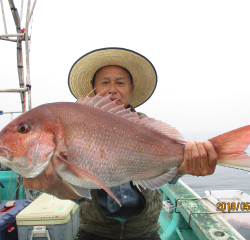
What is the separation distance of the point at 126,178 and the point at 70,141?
0.59 m

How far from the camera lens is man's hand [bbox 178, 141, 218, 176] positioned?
1591 mm

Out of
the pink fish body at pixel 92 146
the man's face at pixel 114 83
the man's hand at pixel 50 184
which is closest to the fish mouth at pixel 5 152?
the pink fish body at pixel 92 146

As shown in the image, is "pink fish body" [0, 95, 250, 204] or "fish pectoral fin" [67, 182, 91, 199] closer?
"pink fish body" [0, 95, 250, 204]

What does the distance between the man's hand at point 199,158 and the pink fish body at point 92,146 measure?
0.18 ft

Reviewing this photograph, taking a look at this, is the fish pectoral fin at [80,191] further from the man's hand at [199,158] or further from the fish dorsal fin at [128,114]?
the man's hand at [199,158]

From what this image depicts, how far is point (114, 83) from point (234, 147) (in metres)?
1.62

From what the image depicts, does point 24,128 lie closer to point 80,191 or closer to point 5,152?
point 5,152

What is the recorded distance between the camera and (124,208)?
2.12 meters

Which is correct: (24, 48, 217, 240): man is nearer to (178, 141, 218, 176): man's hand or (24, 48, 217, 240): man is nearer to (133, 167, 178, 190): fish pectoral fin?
(178, 141, 218, 176): man's hand

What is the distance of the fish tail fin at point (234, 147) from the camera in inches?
56.7

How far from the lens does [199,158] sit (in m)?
1.61

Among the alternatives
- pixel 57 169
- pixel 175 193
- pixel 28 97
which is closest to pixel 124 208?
pixel 57 169
